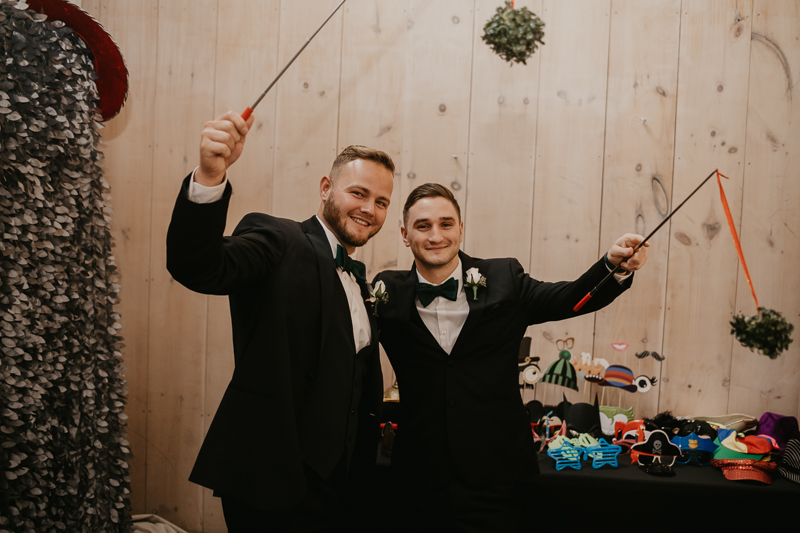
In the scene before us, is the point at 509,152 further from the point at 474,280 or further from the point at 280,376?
the point at 280,376

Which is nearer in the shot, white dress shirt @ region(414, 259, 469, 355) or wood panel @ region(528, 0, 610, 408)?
white dress shirt @ region(414, 259, 469, 355)

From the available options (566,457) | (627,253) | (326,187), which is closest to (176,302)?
(326,187)

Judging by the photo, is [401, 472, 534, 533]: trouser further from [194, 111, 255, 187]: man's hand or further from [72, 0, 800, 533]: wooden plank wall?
[194, 111, 255, 187]: man's hand

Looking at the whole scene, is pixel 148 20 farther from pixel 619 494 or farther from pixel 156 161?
pixel 619 494

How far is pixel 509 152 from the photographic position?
2359 mm

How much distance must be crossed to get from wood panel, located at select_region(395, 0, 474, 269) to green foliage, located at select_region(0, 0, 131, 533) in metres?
1.33

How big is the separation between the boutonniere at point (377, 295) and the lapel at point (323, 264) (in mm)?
232

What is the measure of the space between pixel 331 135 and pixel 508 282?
4.02ft

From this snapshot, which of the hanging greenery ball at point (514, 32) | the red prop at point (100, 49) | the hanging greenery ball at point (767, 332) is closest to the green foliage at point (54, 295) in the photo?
the red prop at point (100, 49)

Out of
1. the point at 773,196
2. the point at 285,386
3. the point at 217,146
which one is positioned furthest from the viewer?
the point at 773,196

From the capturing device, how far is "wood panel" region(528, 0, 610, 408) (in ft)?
7.62

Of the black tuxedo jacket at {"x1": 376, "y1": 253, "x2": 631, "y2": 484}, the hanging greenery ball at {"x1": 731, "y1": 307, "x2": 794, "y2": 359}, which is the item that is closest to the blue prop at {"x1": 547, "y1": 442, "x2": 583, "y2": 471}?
the black tuxedo jacket at {"x1": 376, "y1": 253, "x2": 631, "y2": 484}

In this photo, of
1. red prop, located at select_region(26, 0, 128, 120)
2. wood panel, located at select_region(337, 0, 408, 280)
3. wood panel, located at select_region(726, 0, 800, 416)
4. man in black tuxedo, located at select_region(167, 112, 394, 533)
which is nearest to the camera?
man in black tuxedo, located at select_region(167, 112, 394, 533)

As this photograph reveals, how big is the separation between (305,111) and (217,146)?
1598mm
